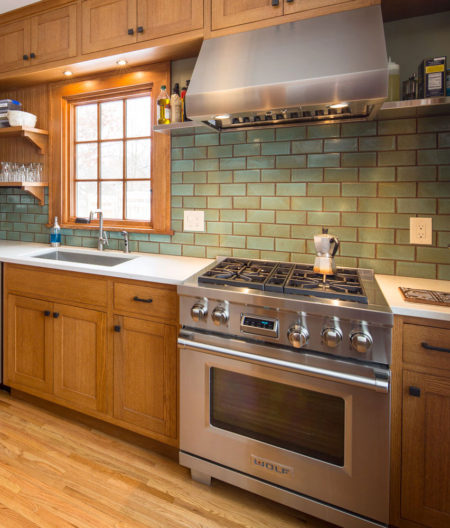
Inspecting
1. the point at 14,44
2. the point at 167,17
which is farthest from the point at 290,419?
the point at 14,44

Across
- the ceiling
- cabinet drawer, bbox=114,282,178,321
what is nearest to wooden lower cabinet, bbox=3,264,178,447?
cabinet drawer, bbox=114,282,178,321

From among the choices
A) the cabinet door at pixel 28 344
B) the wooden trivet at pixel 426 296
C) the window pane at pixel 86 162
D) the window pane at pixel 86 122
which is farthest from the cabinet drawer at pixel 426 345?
the window pane at pixel 86 122


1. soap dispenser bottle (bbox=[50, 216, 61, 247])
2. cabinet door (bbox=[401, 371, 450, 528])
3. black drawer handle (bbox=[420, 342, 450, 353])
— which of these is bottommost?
cabinet door (bbox=[401, 371, 450, 528])

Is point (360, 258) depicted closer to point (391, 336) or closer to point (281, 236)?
point (281, 236)

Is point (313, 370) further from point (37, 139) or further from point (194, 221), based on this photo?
point (37, 139)

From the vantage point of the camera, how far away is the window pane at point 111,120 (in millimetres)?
2498

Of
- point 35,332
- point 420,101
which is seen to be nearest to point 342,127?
point 420,101

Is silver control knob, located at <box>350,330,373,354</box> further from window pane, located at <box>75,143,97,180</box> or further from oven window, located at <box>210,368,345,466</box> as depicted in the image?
window pane, located at <box>75,143,97,180</box>

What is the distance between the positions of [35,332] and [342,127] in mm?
2145

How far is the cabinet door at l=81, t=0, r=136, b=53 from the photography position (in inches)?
77.9

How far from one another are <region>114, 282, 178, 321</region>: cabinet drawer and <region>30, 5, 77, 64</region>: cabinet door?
5.29 ft

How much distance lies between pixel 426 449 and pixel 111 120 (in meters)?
2.70

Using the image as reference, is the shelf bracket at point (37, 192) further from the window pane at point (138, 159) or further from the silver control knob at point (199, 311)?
the silver control knob at point (199, 311)

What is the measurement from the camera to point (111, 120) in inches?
99.9
